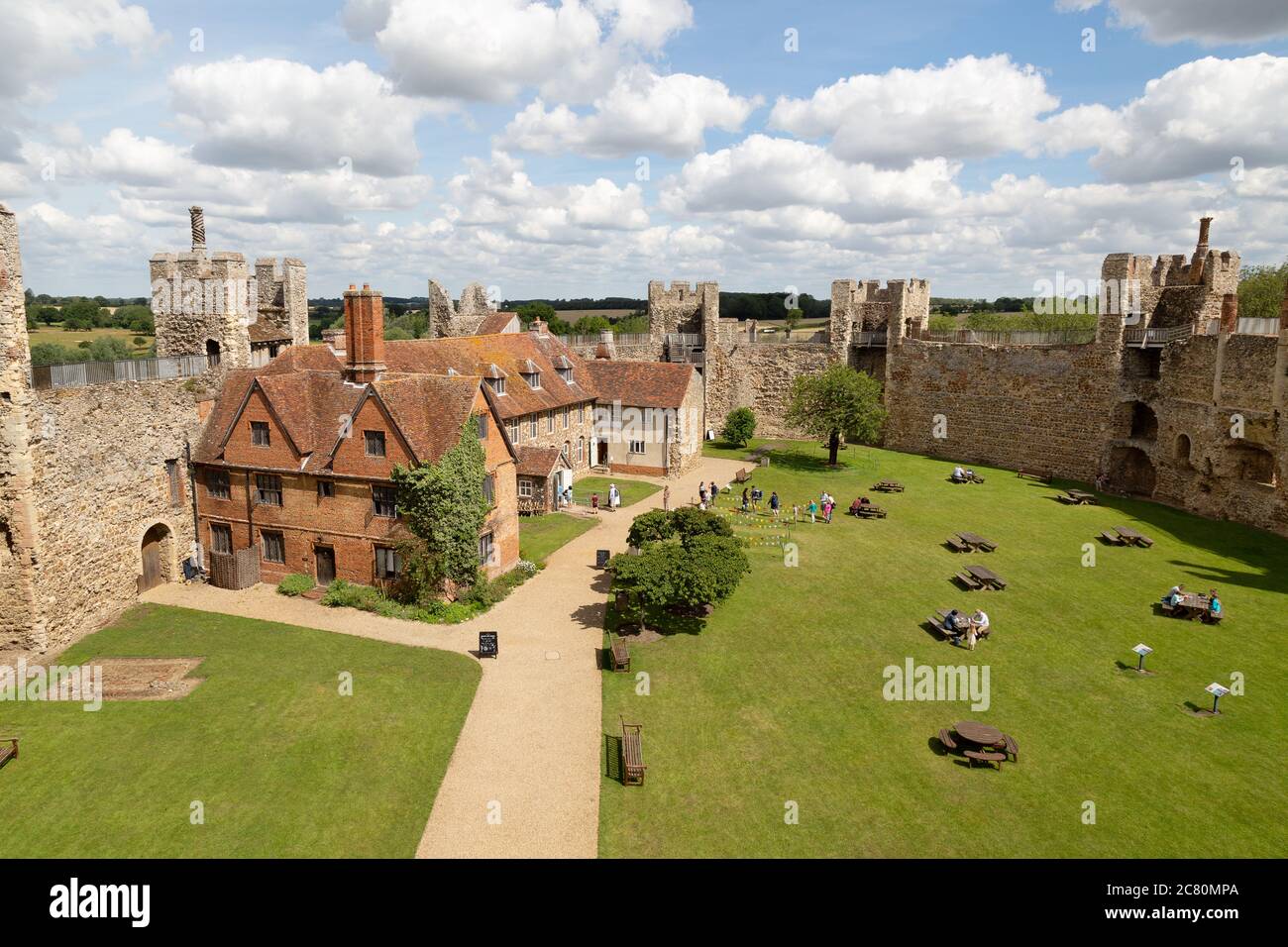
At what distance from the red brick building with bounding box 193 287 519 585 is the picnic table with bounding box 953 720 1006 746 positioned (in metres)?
17.3

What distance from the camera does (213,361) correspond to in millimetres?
32688

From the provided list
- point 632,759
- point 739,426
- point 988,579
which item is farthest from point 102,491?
point 739,426

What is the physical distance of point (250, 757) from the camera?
60.2 ft

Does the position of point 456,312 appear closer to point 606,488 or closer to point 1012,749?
point 606,488

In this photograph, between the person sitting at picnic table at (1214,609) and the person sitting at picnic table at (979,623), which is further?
the person sitting at picnic table at (1214,609)

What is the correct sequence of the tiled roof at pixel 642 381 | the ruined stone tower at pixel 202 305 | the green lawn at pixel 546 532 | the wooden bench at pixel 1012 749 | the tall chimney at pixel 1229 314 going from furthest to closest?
1. the tiled roof at pixel 642 381
2. the tall chimney at pixel 1229 314
3. the green lawn at pixel 546 532
4. the ruined stone tower at pixel 202 305
5. the wooden bench at pixel 1012 749

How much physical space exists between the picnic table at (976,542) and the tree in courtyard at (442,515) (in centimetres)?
2104

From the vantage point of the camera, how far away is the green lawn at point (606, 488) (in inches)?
1661

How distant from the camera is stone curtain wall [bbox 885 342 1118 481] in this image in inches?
1786

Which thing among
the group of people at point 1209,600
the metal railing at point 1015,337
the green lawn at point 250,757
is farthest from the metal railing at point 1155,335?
the green lawn at point 250,757

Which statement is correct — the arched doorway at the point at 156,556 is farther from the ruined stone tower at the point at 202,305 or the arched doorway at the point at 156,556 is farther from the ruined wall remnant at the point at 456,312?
the ruined wall remnant at the point at 456,312

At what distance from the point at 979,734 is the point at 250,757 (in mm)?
17702
